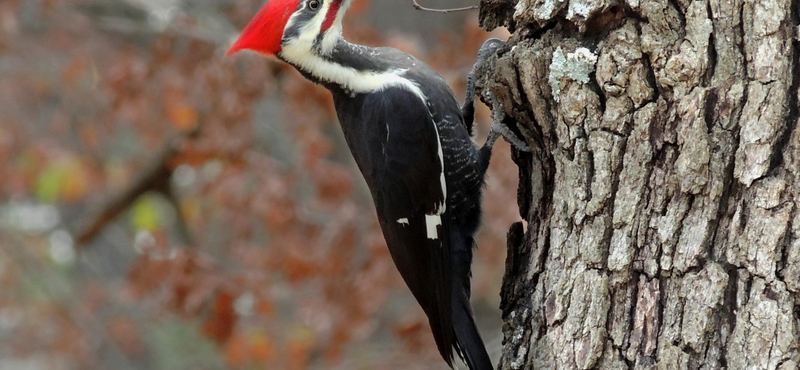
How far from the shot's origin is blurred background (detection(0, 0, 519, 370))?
414cm

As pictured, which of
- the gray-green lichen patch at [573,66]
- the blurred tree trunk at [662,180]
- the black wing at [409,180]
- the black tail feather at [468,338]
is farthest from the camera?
the black wing at [409,180]

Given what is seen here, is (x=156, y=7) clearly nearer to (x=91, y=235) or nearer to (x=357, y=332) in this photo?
(x=91, y=235)

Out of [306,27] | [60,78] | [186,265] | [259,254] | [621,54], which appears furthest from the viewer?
[60,78]

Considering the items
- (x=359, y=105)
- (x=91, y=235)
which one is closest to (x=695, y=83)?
(x=359, y=105)

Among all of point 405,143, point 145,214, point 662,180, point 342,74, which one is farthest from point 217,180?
point 662,180

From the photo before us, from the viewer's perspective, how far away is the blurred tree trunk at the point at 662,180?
1.53 metres

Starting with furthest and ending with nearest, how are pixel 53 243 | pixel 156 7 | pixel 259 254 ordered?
pixel 53 243, pixel 259 254, pixel 156 7

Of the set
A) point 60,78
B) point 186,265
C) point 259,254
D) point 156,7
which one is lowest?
point 186,265

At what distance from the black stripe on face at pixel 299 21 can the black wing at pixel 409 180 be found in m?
0.30

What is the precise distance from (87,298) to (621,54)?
215 inches

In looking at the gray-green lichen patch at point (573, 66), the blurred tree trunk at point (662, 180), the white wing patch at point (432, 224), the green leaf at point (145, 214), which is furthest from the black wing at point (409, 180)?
the green leaf at point (145, 214)

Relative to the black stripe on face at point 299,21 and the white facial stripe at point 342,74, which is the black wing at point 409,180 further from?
the black stripe on face at point 299,21

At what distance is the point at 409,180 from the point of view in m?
2.52

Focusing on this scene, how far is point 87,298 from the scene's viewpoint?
6.21 meters
